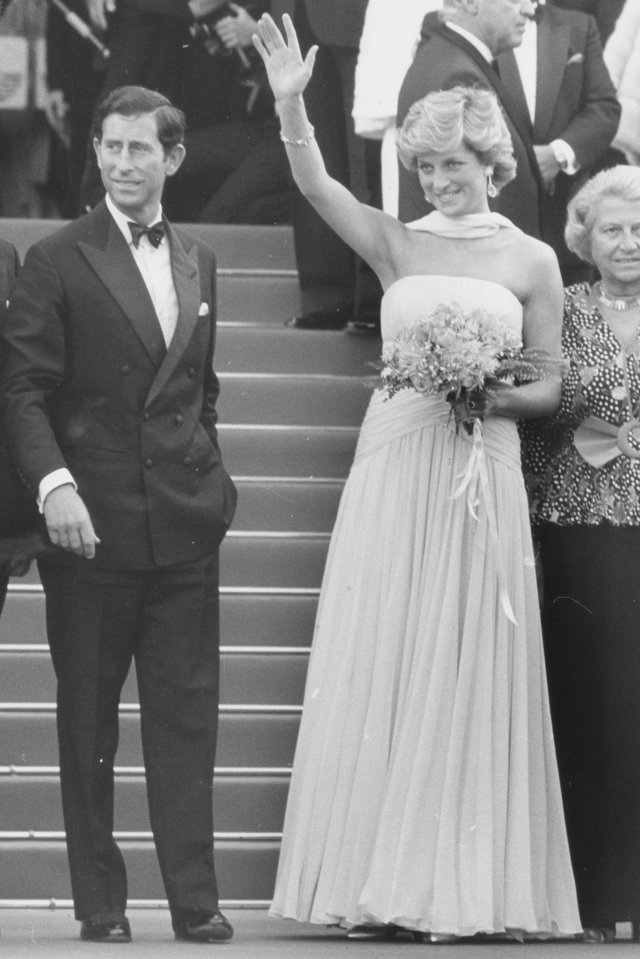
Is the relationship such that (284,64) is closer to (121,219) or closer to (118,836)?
(121,219)

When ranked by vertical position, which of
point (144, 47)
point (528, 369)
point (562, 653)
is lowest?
point (562, 653)

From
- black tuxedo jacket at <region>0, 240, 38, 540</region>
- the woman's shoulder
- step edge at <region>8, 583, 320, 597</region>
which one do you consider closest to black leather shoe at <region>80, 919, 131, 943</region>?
black tuxedo jacket at <region>0, 240, 38, 540</region>

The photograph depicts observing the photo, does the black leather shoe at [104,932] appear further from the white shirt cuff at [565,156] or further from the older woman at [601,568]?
the white shirt cuff at [565,156]

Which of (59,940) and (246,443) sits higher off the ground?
(246,443)

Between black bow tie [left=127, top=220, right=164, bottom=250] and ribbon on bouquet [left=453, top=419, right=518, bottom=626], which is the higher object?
black bow tie [left=127, top=220, right=164, bottom=250]

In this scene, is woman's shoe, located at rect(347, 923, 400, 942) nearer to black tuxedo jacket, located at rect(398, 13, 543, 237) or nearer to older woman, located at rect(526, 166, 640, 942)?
older woman, located at rect(526, 166, 640, 942)

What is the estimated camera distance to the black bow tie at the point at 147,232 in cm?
567

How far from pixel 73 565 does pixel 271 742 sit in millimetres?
1337

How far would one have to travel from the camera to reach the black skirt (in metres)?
5.86

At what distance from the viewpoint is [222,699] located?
6.82m

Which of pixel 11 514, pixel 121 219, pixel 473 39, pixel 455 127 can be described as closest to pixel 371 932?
pixel 11 514

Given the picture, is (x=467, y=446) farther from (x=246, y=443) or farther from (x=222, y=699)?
(x=246, y=443)

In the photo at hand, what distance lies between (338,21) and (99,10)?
153 cm

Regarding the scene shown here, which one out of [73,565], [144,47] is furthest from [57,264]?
[144,47]
